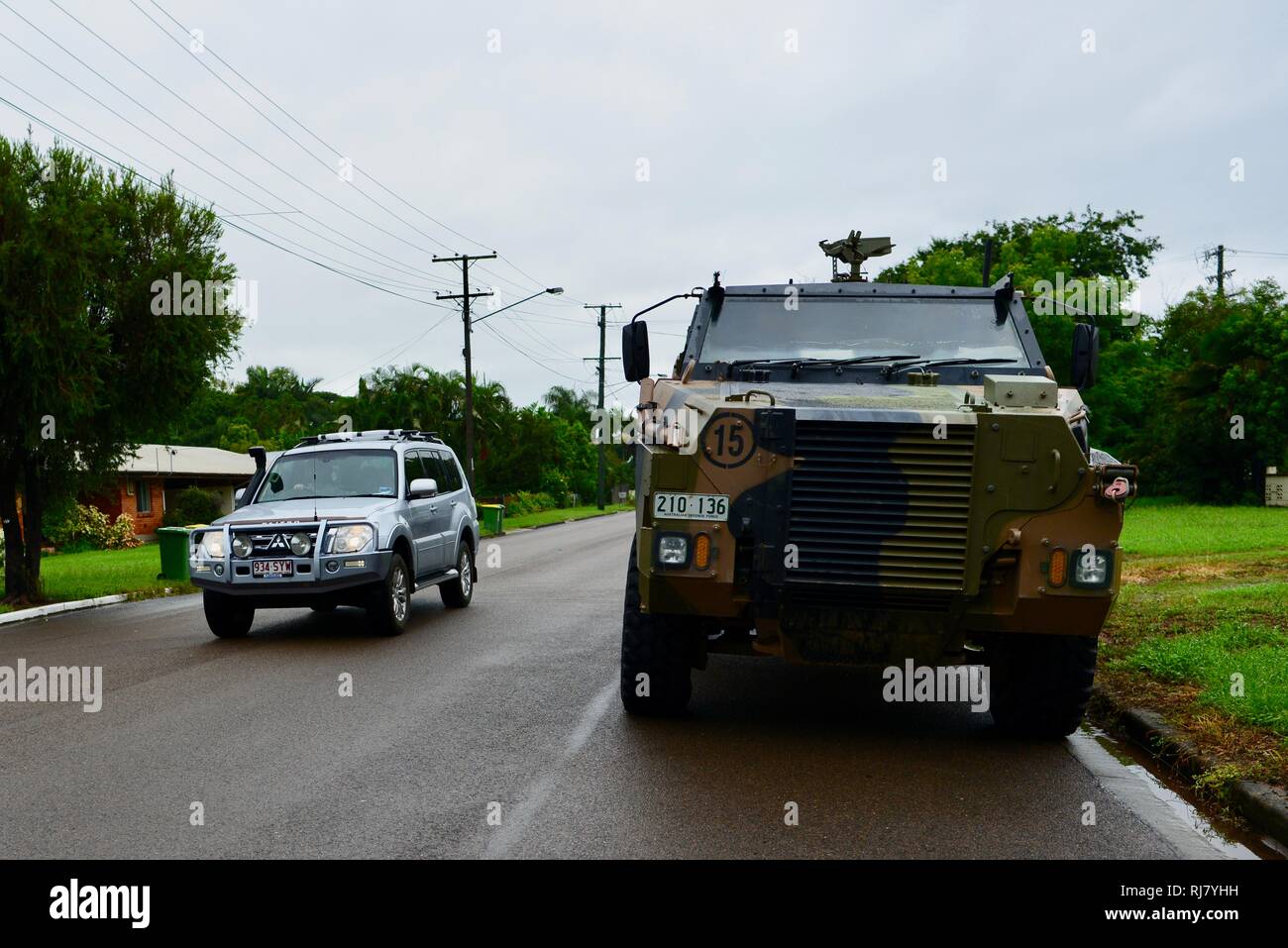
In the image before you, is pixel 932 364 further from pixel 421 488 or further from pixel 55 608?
pixel 55 608

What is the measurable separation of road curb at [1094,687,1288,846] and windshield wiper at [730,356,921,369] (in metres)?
2.66

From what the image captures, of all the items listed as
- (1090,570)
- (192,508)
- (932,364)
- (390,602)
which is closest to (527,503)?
(192,508)

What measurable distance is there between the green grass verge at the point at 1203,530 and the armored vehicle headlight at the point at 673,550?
45.7ft

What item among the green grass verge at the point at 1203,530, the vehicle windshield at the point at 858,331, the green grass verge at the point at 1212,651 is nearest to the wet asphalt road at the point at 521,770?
the green grass verge at the point at 1212,651

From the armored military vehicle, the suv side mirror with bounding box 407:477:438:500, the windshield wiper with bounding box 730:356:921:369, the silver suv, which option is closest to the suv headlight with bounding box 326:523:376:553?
the silver suv

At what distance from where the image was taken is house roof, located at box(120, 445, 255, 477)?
4209cm

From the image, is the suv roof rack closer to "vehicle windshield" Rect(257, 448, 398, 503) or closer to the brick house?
"vehicle windshield" Rect(257, 448, 398, 503)

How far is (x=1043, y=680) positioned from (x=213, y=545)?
7.61m

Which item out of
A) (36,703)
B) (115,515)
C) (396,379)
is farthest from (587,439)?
(36,703)

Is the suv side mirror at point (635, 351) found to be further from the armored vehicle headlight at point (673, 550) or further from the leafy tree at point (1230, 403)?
the leafy tree at point (1230, 403)
